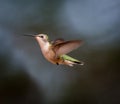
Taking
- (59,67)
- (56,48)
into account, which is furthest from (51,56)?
(59,67)

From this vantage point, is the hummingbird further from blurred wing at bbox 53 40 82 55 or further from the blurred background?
the blurred background

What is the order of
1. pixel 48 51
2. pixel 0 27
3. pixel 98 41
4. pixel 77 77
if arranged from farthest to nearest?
pixel 77 77 → pixel 98 41 → pixel 0 27 → pixel 48 51

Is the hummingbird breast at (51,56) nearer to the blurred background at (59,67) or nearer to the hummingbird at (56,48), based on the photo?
the hummingbird at (56,48)

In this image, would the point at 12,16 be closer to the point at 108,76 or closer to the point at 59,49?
the point at 108,76

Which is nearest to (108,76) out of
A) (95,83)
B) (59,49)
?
(95,83)

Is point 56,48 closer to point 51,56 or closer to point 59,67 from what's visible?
point 51,56

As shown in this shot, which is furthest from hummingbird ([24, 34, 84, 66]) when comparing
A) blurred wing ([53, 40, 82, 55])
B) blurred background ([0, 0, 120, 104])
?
blurred background ([0, 0, 120, 104])

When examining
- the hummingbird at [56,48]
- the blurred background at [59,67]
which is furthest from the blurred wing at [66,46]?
the blurred background at [59,67]
